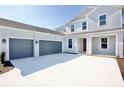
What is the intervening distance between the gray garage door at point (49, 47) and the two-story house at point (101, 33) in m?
1.63

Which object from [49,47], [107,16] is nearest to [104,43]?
[107,16]

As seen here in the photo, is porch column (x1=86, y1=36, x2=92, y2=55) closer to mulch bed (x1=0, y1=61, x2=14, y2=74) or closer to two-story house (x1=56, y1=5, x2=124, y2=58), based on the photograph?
two-story house (x1=56, y1=5, x2=124, y2=58)

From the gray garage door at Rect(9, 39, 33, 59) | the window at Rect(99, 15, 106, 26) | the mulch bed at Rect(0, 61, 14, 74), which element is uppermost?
the window at Rect(99, 15, 106, 26)

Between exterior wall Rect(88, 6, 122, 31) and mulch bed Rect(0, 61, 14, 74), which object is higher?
exterior wall Rect(88, 6, 122, 31)

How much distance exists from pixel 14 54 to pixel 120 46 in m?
10.5

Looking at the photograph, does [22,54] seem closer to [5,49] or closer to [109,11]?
[5,49]

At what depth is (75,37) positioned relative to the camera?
48.1 ft

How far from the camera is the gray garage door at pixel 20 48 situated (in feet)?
30.5

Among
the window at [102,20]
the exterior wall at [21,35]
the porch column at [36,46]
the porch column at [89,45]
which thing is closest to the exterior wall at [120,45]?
the window at [102,20]

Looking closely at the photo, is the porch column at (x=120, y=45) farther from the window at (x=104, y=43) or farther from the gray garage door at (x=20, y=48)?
the gray garage door at (x=20, y=48)

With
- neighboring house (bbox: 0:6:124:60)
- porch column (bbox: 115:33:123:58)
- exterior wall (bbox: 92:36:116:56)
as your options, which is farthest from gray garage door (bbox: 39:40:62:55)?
porch column (bbox: 115:33:123:58)

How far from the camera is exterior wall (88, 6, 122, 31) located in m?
11.5
